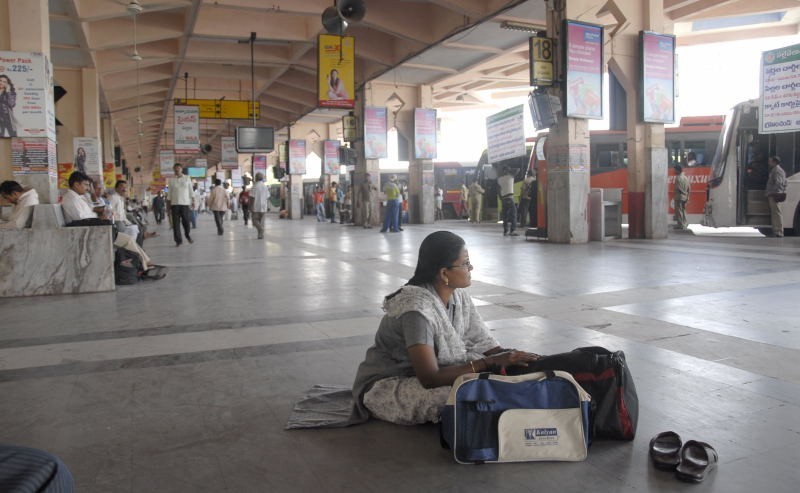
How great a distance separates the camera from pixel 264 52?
19.1 metres

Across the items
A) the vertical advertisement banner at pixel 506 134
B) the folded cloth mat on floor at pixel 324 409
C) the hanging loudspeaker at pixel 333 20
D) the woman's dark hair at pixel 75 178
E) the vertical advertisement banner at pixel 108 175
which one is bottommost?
the folded cloth mat on floor at pixel 324 409

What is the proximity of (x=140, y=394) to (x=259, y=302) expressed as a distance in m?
2.89

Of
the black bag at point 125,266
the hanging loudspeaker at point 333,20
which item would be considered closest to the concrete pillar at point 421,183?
the hanging loudspeaker at point 333,20

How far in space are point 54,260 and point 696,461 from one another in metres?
6.98

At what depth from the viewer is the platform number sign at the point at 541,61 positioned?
11703 mm

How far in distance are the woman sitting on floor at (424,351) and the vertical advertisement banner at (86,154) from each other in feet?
50.7

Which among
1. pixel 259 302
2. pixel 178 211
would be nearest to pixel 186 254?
pixel 178 211

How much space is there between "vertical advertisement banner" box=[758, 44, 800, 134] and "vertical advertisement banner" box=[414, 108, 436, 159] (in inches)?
421

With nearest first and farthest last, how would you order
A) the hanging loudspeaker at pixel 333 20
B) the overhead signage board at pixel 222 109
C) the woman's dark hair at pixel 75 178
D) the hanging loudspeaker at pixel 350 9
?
the woman's dark hair at pixel 75 178, the hanging loudspeaker at pixel 350 9, the hanging loudspeaker at pixel 333 20, the overhead signage board at pixel 222 109

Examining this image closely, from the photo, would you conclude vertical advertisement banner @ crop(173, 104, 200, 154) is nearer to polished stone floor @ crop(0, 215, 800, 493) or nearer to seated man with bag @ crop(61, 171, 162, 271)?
seated man with bag @ crop(61, 171, 162, 271)

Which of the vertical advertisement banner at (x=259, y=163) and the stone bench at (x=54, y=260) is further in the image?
the vertical advertisement banner at (x=259, y=163)

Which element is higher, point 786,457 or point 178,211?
point 178,211

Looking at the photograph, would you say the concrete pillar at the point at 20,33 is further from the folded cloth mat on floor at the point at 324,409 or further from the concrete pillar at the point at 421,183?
the concrete pillar at the point at 421,183

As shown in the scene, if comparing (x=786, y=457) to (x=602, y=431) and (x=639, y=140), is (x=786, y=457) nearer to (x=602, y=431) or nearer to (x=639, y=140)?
(x=602, y=431)
